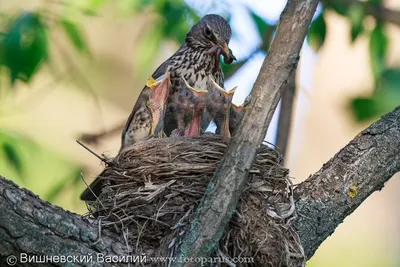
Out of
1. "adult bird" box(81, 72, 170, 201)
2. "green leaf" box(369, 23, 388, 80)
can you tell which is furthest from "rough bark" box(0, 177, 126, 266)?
"green leaf" box(369, 23, 388, 80)

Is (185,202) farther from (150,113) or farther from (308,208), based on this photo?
(150,113)

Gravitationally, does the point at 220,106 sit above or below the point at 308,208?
A: above

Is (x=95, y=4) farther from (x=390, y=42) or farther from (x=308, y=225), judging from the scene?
(x=308, y=225)

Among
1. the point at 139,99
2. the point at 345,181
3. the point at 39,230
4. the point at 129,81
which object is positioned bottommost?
the point at 39,230

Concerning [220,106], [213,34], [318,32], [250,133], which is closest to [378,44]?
[318,32]

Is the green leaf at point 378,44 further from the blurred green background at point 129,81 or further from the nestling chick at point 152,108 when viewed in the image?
the nestling chick at point 152,108

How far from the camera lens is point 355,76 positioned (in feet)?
23.1

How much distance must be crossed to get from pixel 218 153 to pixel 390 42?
5.67ft

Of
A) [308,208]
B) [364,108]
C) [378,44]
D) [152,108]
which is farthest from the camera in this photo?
[378,44]

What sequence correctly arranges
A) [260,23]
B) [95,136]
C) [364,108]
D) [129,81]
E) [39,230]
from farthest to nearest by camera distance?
1. [129,81]
2. [95,136]
3. [260,23]
4. [39,230]
5. [364,108]

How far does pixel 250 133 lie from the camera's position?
2914 millimetres

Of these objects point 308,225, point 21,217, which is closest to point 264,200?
point 308,225

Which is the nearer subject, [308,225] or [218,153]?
[308,225]

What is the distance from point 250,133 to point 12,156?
2.48m
